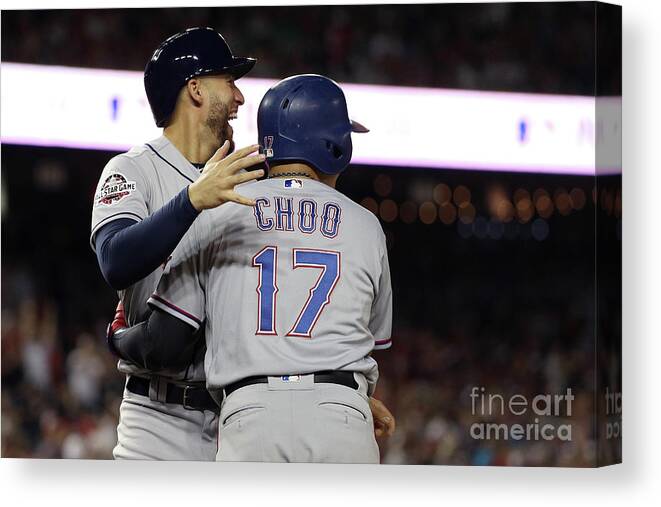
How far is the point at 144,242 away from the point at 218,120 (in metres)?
1.01

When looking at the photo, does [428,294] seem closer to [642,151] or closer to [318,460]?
[642,151]

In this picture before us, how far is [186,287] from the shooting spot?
12.3 ft

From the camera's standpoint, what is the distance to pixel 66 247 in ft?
15.9

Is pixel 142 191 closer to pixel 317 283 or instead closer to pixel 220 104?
pixel 220 104

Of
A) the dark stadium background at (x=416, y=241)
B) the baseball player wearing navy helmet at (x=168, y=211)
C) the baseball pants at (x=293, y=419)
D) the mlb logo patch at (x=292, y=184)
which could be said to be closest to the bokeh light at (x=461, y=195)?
the dark stadium background at (x=416, y=241)

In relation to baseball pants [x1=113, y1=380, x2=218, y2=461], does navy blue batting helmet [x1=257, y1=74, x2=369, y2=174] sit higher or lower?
higher

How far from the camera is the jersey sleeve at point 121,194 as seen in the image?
397cm

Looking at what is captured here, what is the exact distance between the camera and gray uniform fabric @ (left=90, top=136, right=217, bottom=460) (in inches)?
163

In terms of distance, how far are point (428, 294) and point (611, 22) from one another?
1.25 m

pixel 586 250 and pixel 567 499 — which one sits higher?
pixel 586 250

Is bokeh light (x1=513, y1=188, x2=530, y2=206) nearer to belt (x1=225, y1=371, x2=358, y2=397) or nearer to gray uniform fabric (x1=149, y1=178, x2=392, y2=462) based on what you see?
gray uniform fabric (x1=149, y1=178, x2=392, y2=462)

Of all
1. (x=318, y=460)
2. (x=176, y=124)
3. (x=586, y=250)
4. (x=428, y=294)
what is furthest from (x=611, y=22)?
(x=318, y=460)

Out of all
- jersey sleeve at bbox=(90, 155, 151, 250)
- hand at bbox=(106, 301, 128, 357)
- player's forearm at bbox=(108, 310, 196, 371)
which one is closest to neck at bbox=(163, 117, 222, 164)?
jersey sleeve at bbox=(90, 155, 151, 250)

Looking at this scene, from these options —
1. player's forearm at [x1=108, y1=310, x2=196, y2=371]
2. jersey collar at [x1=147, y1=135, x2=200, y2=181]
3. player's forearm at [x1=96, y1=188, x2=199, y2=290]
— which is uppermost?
jersey collar at [x1=147, y1=135, x2=200, y2=181]
